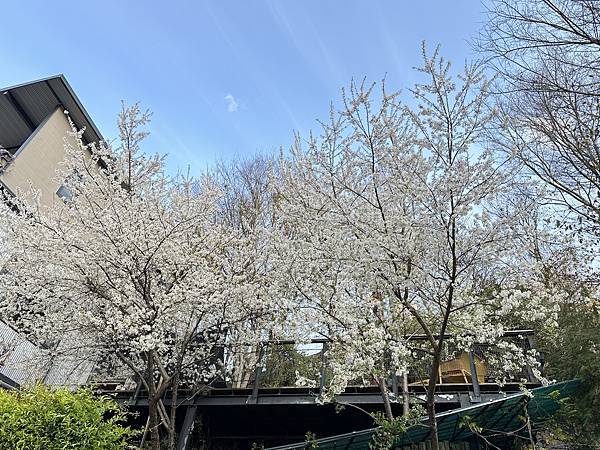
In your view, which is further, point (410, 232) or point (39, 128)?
point (39, 128)

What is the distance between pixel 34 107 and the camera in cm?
1230

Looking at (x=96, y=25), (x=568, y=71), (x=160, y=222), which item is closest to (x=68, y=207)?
(x=160, y=222)

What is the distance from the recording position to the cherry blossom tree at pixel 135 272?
638 centimetres

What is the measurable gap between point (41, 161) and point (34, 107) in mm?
2347

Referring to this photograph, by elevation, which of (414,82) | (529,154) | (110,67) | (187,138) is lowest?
(414,82)

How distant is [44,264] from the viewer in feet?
22.6

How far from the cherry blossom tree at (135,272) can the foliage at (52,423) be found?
1415 mm

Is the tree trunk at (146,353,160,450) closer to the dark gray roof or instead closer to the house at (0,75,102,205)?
the house at (0,75,102,205)

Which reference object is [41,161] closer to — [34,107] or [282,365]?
[34,107]

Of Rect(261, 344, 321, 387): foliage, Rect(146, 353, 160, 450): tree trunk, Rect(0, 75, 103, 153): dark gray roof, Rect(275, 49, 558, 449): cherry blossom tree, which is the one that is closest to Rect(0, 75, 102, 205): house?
Rect(0, 75, 103, 153): dark gray roof

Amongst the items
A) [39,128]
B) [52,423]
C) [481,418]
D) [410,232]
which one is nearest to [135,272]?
[52,423]

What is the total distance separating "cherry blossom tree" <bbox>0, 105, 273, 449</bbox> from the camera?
20.9 ft

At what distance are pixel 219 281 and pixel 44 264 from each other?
113 inches

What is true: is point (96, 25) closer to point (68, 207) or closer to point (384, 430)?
point (68, 207)
